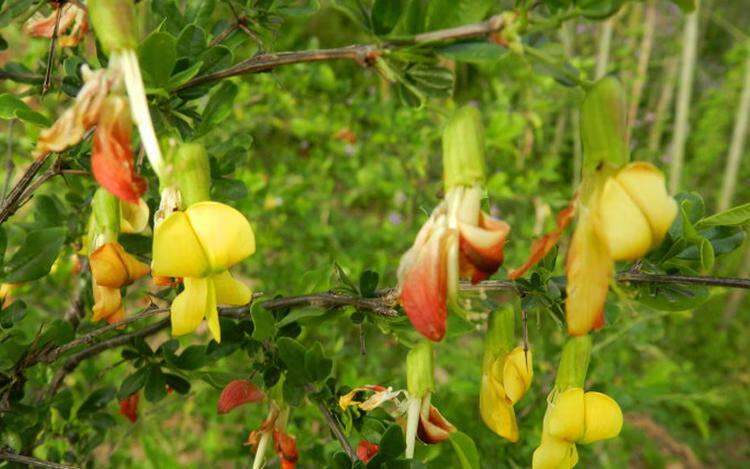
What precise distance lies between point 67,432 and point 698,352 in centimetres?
309

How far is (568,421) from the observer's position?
1.58 ft

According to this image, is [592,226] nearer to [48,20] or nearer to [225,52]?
[225,52]

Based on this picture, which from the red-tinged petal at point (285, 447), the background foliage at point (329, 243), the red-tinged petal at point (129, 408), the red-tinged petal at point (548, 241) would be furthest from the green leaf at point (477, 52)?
the red-tinged petal at point (129, 408)

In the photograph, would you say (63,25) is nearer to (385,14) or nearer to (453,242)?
(385,14)

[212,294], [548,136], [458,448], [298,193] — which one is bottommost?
[548,136]

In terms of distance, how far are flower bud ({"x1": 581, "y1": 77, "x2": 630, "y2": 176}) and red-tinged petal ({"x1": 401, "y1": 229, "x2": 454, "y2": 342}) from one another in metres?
0.11

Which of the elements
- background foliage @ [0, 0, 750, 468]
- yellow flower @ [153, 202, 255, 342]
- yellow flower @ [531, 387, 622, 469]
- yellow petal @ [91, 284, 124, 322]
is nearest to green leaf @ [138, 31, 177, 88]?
background foliage @ [0, 0, 750, 468]

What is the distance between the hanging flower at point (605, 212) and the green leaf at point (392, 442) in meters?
0.19

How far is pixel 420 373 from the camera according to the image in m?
0.52

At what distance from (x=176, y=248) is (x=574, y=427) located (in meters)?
0.35

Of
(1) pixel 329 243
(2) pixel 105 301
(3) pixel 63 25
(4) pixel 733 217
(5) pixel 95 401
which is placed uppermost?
(3) pixel 63 25

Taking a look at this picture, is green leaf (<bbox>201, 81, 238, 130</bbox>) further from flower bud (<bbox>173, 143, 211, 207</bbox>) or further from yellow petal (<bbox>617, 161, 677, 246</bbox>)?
yellow petal (<bbox>617, 161, 677, 246</bbox>)

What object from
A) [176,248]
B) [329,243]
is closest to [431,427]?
[176,248]

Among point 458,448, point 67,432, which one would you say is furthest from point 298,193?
point 458,448
